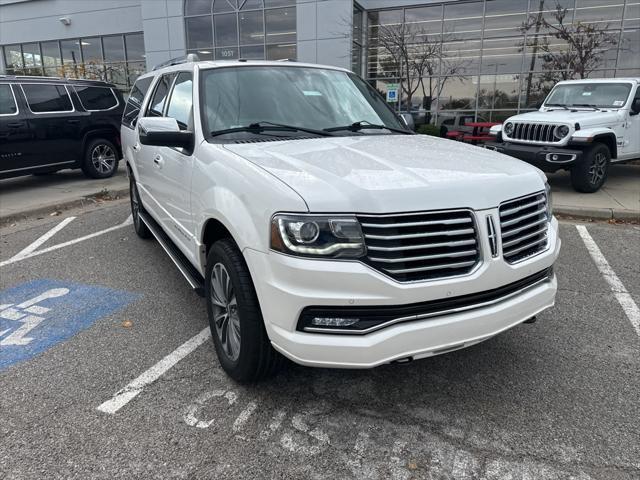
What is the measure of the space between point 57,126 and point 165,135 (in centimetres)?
702

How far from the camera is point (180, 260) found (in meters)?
4.09

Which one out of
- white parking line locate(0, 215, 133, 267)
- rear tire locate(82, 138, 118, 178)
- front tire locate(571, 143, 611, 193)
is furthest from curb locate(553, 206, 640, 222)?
rear tire locate(82, 138, 118, 178)

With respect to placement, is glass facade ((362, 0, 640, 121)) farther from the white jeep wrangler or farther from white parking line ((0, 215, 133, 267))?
white parking line ((0, 215, 133, 267))

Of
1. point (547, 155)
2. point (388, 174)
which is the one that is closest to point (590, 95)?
point (547, 155)

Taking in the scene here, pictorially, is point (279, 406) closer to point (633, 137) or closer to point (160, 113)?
point (160, 113)

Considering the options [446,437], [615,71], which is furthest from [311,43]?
[446,437]

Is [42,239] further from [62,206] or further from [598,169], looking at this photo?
[598,169]

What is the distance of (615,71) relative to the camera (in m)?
16.5

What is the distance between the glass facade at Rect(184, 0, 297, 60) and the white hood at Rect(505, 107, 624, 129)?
12.2 metres

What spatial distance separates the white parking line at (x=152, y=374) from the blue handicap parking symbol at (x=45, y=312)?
89 cm

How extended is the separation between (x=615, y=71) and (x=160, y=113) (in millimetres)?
16841

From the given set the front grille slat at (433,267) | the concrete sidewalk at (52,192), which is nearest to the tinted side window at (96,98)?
the concrete sidewalk at (52,192)

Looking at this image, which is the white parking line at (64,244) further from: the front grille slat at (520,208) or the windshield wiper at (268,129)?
the front grille slat at (520,208)

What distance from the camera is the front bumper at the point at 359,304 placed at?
2330 mm
